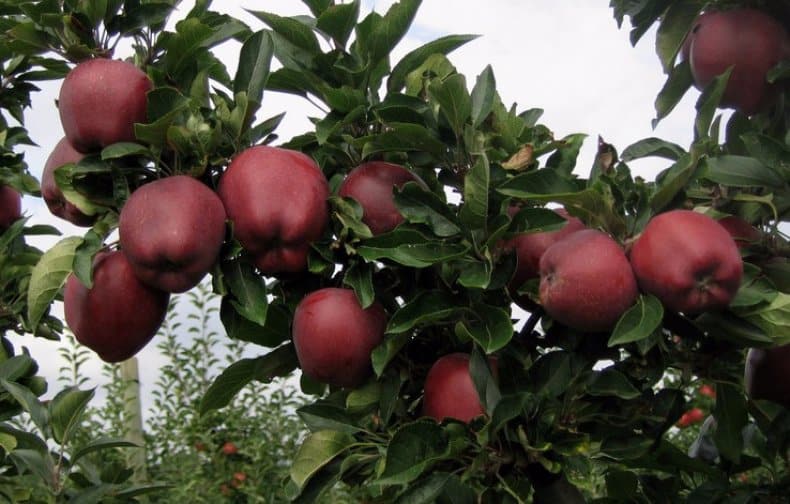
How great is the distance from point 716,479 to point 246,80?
1008mm

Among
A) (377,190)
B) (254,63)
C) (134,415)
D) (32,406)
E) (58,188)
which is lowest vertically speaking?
(134,415)

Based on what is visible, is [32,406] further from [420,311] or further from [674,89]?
[674,89]

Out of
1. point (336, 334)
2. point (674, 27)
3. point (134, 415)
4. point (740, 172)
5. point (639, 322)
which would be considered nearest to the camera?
point (639, 322)

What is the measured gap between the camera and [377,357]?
132cm

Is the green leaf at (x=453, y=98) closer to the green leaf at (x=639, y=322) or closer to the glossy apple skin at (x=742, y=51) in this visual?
the green leaf at (x=639, y=322)

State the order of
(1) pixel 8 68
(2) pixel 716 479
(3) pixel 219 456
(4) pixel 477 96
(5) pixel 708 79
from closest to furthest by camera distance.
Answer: (4) pixel 477 96, (2) pixel 716 479, (5) pixel 708 79, (1) pixel 8 68, (3) pixel 219 456

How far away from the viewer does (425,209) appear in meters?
1.34

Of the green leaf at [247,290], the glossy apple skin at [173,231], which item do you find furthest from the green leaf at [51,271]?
the green leaf at [247,290]

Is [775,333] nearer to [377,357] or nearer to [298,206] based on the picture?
[377,357]

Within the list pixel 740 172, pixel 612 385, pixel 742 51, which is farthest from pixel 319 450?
pixel 742 51

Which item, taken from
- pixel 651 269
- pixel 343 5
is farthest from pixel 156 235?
pixel 651 269

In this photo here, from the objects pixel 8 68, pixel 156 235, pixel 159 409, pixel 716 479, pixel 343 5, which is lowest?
pixel 159 409

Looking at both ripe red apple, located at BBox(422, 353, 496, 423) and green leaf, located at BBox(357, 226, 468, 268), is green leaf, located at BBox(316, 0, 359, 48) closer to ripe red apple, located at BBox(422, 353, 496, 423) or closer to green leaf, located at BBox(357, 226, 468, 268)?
green leaf, located at BBox(357, 226, 468, 268)

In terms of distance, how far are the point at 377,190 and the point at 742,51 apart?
710 mm
